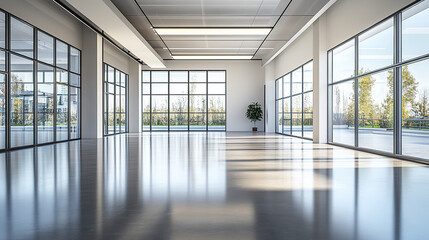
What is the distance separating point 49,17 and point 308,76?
1141 centimetres

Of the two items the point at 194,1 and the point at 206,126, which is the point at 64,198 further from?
the point at 206,126

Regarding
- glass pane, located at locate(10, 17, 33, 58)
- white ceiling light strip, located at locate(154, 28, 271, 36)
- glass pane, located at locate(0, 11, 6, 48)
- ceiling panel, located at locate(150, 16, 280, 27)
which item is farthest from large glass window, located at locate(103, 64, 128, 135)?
glass pane, located at locate(0, 11, 6, 48)

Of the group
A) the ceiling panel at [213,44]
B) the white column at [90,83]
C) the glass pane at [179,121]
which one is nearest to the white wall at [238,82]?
the glass pane at [179,121]

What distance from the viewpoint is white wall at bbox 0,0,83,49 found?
10492mm

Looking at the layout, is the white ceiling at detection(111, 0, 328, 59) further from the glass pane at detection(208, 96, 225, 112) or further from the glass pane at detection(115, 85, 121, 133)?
the glass pane at detection(208, 96, 225, 112)

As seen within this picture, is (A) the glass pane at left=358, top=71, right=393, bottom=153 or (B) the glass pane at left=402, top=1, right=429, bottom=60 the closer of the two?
(B) the glass pane at left=402, top=1, right=429, bottom=60

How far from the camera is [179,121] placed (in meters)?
24.4

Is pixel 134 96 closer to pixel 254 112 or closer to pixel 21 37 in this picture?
pixel 254 112

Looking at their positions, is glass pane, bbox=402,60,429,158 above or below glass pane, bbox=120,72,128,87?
below

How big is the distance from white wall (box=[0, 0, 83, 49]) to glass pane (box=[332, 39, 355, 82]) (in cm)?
1089

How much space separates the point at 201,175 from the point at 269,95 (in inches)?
697

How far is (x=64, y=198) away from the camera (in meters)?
4.22

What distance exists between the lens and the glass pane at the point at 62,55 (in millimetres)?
13781

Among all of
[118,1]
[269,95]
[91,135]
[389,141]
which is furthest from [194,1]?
[269,95]
